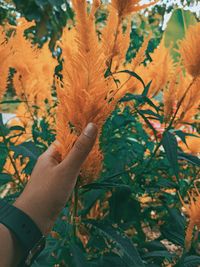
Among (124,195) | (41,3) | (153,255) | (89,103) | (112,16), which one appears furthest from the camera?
(41,3)

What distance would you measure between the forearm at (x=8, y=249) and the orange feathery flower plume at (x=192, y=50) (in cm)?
63

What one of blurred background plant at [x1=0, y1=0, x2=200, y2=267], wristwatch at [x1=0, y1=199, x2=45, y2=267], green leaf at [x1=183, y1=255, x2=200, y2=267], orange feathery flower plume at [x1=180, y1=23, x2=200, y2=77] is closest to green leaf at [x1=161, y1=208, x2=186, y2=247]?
blurred background plant at [x1=0, y1=0, x2=200, y2=267]

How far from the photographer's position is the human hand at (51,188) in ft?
2.25

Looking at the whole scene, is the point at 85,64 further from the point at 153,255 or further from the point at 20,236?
the point at 153,255

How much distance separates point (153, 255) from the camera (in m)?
→ 1.23

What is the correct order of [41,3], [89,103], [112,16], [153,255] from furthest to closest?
[41,3]
[153,255]
[112,16]
[89,103]

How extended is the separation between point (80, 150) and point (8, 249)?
228 mm

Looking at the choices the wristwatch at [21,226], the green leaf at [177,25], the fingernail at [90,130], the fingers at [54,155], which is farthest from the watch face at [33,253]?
the green leaf at [177,25]

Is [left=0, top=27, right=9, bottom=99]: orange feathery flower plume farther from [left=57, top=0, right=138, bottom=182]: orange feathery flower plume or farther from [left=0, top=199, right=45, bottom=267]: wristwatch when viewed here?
[left=0, top=199, right=45, bottom=267]: wristwatch

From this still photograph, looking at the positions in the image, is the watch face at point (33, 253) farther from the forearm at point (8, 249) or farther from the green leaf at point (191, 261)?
the green leaf at point (191, 261)

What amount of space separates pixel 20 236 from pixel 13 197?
0.58 meters

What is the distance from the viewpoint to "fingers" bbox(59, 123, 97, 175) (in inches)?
26.3

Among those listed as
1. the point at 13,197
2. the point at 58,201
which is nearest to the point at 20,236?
the point at 58,201

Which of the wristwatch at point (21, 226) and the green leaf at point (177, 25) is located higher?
the green leaf at point (177, 25)
